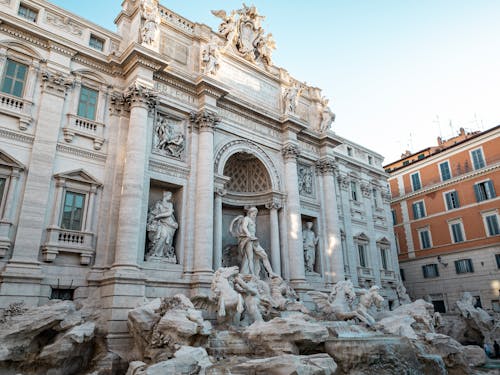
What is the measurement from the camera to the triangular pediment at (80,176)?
1270cm

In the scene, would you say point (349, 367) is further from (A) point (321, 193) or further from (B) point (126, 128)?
(A) point (321, 193)

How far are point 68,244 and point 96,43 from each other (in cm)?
779

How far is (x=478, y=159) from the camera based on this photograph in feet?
85.3

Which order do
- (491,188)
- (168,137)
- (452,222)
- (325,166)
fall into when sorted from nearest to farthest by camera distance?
1. (168,137)
2. (325,166)
3. (491,188)
4. (452,222)

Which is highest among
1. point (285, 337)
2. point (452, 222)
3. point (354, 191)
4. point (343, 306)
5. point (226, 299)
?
point (354, 191)

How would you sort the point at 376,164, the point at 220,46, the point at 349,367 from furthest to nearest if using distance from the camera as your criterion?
1. the point at 376,164
2. the point at 220,46
3. the point at 349,367

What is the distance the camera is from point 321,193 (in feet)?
68.1

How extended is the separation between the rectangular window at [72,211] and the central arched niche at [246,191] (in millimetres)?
6576

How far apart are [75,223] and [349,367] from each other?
919 cm

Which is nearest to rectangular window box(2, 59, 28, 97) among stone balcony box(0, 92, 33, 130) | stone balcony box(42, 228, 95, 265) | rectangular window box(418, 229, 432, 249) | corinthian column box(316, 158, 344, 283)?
stone balcony box(0, 92, 33, 130)

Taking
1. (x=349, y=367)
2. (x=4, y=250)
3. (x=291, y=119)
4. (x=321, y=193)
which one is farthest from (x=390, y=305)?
(x=4, y=250)

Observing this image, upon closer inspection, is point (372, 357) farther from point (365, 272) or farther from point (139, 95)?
point (365, 272)

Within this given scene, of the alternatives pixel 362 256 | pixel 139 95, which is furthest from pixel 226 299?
pixel 362 256

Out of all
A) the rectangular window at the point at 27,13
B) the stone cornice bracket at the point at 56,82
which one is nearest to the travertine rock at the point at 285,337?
the stone cornice bracket at the point at 56,82
